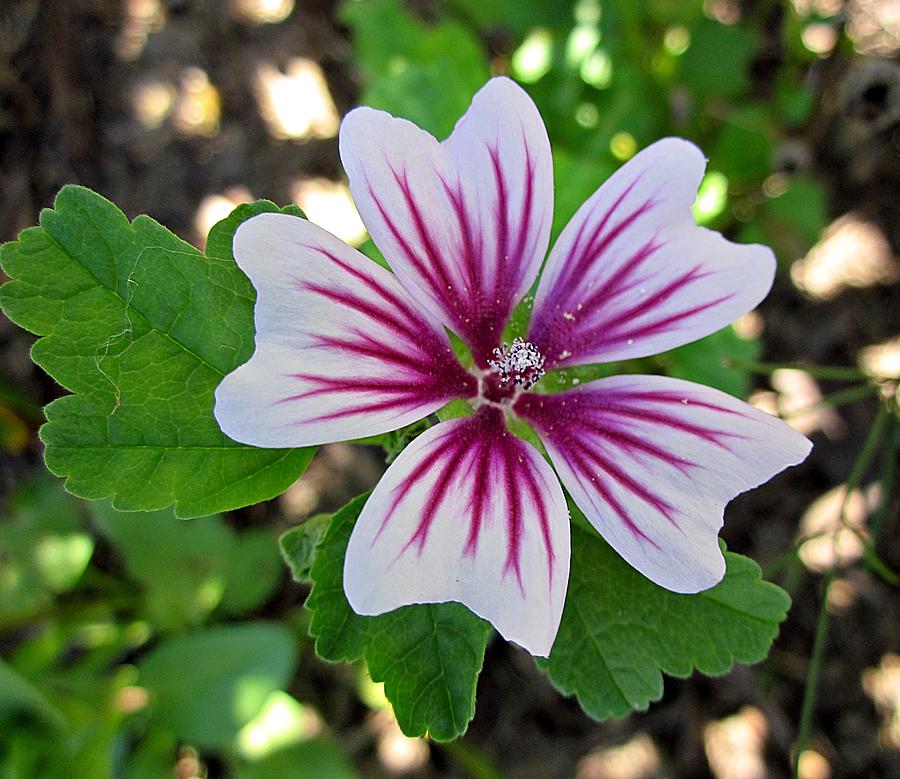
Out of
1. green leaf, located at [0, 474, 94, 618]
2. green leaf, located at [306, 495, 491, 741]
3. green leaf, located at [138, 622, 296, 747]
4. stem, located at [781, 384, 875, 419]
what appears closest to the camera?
green leaf, located at [306, 495, 491, 741]

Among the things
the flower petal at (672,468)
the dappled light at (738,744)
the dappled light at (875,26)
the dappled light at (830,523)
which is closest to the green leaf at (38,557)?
the flower petal at (672,468)

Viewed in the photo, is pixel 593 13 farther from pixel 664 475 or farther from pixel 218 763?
pixel 218 763

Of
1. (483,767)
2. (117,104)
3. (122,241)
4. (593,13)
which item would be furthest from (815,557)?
(117,104)

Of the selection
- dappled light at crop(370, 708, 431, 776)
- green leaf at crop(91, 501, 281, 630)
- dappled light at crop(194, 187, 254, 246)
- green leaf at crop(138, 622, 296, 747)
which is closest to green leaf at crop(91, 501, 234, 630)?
green leaf at crop(91, 501, 281, 630)

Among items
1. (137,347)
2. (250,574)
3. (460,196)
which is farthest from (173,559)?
(460,196)

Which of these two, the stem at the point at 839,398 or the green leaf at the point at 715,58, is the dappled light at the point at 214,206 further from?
the stem at the point at 839,398

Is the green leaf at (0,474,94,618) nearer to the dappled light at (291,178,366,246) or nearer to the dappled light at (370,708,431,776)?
the dappled light at (370,708,431,776)
